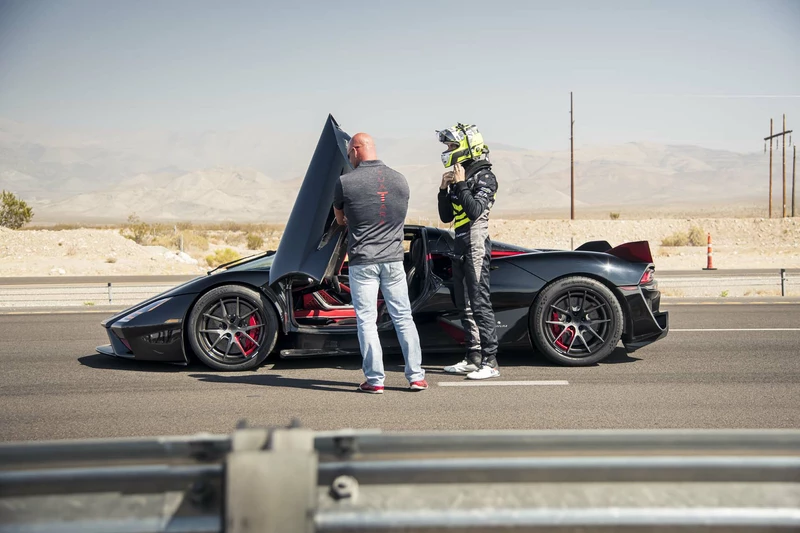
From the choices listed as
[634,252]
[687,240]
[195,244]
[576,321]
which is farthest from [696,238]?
[576,321]

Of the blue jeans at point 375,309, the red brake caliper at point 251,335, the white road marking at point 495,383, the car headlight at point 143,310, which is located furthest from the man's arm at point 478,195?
the car headlight at point 143,310

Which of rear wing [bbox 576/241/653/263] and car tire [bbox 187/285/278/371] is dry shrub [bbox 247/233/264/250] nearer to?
car tire [bbox 187/285/278/371]

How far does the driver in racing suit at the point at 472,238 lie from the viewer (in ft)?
22.4

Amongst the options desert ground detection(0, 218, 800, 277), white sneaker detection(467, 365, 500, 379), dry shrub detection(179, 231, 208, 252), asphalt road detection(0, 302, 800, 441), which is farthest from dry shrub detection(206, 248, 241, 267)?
white sneaker detection(467, 365, 500, 379)

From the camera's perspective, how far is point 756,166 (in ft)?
603

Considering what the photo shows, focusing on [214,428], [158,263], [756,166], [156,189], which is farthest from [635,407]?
[756,166]

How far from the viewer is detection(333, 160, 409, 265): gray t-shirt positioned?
5.96 m

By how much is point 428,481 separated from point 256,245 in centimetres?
3961

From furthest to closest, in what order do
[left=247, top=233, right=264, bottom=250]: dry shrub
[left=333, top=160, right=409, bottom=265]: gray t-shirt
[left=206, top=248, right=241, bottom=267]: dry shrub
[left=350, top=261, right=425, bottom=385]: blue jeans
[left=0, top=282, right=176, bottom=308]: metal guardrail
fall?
[left=247, top=233, right=264, bottom=250]: dry shrub, [left=206, top=248, right=241, bottom=267]: dry shrub, [left=0, top=282, right=176, bottom=308]: metal guardrail, [left=350, top=261, right=425, bottom=385]: blue jeans, [left=333, top=160, right=409, bottom=265]: gray t-shirt

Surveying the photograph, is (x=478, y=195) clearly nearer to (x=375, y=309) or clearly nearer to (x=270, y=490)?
(x=375, y=309)

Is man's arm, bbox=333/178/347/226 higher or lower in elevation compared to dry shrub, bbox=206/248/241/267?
higher

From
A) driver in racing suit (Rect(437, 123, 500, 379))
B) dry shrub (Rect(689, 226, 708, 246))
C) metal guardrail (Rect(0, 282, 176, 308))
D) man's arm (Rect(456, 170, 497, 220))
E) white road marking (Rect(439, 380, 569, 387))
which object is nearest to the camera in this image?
white road marking (Rect(439, 380, 569, 387))

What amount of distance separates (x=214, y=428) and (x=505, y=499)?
3.48 meters

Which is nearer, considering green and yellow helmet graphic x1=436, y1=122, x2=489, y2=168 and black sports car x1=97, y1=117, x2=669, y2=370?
green and yellow helmet graphic x1=436, y1=122, x2=489, y2=168
